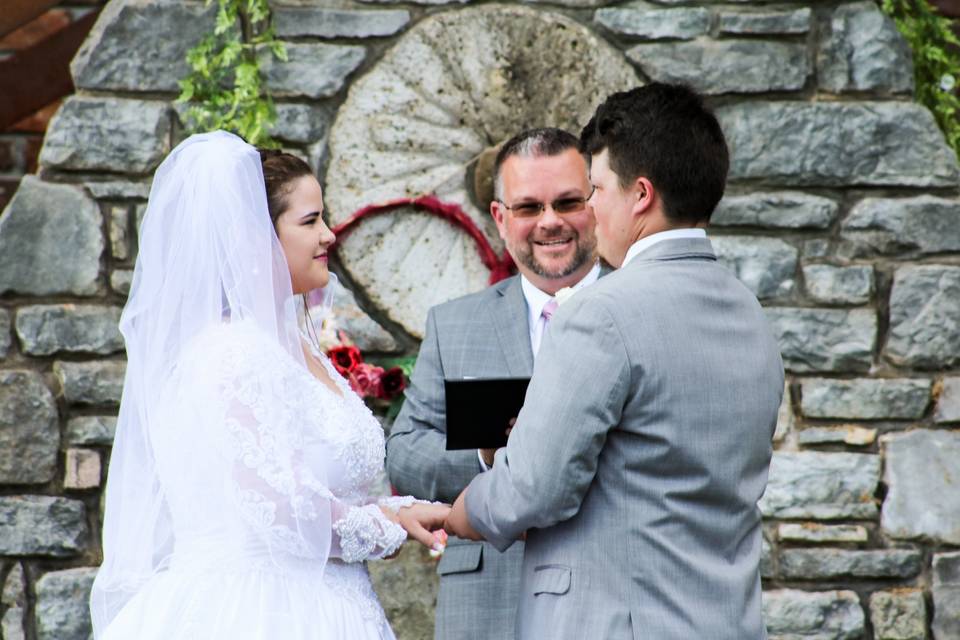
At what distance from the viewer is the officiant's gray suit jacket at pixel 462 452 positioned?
9.06 feet

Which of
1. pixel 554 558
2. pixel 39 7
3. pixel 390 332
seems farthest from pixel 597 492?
pixel 39 7

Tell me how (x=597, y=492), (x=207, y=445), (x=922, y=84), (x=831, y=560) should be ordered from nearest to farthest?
(x=597, y=492), (x=207, y=445), (x=831, y=560), (x=922, y=84)

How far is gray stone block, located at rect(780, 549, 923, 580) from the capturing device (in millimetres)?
3484

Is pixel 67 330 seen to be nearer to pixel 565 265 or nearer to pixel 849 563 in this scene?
pixel 565 265

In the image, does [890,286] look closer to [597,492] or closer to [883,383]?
[883,383]

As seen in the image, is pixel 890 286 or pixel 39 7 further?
pixel 39 7

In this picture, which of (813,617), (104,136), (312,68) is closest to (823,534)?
(813,617)

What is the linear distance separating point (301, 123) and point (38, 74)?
1293 mm

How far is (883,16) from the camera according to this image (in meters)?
3.62

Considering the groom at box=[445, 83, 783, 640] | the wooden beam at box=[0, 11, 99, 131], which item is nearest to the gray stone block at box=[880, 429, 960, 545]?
the groom at box=[445, 83, 783, 640]

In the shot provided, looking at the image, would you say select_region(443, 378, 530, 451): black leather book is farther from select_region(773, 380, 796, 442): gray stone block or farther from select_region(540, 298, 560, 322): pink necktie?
select_region(773, 380, 796, 442): gray stone block

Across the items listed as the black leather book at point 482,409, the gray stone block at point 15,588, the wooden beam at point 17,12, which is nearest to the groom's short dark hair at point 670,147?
the black leather book at point 482,409

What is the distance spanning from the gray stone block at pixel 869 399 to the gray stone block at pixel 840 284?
0.25 meters

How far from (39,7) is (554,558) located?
289 cm
